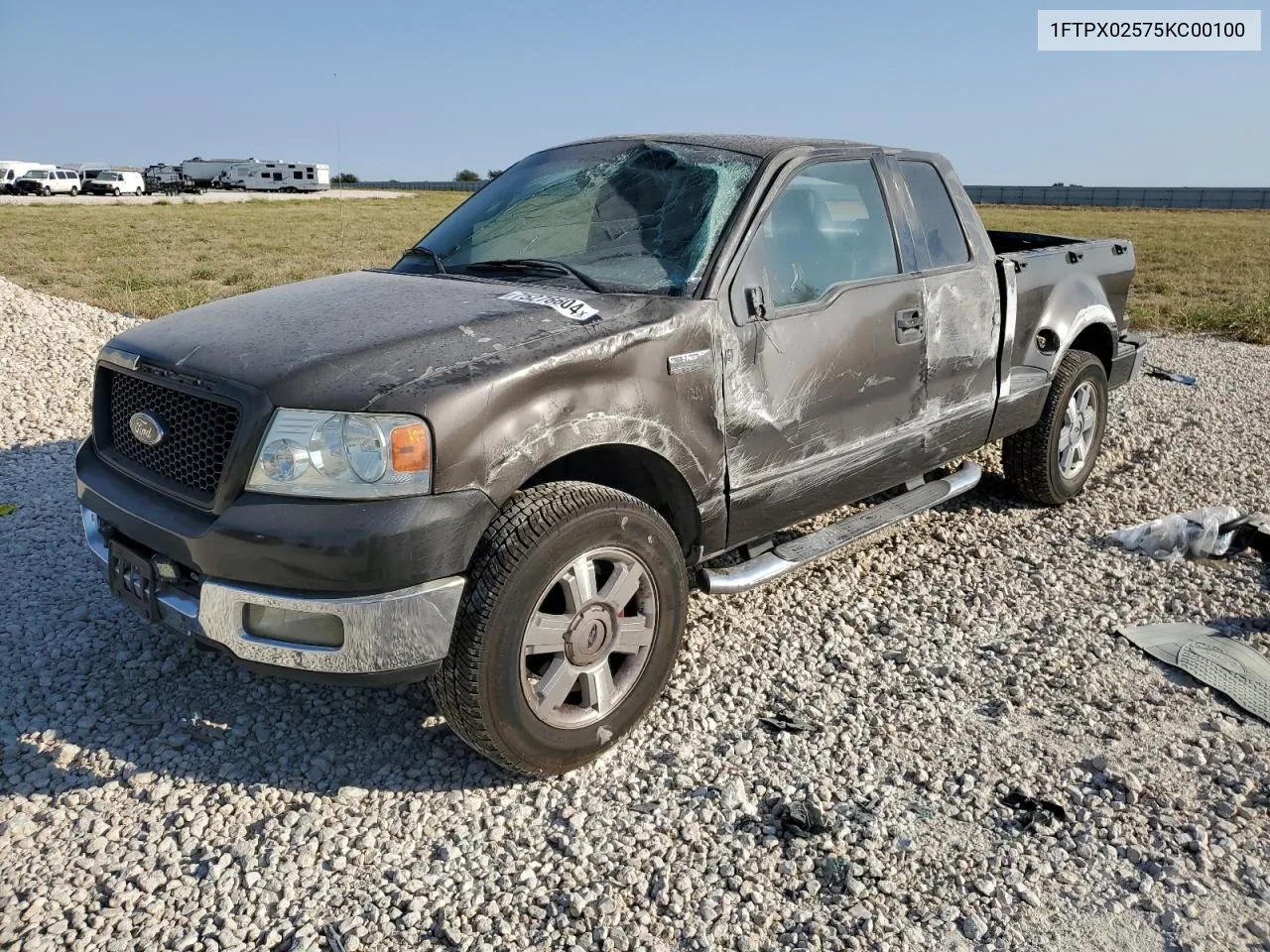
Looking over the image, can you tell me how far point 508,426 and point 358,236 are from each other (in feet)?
83.8

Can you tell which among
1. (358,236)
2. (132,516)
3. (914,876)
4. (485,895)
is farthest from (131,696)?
(358,236)

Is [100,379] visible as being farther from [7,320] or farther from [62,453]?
[7,320]

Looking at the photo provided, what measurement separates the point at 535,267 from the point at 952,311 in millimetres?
1874

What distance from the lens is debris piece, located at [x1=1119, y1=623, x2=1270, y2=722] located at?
3.48 m

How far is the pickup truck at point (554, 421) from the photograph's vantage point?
8.52ft

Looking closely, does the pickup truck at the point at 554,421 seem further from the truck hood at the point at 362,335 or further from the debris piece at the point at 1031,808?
the debris piece at the point at 1031,808

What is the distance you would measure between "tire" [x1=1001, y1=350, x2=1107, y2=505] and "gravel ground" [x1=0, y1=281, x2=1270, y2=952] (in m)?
0.89

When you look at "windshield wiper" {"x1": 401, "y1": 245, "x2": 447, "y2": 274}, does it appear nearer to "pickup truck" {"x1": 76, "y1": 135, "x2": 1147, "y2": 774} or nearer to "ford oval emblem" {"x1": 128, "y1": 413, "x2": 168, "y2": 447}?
"pickup truck" {"x1": 76, "y1": 135, "x2": 1147, "y2": 774}

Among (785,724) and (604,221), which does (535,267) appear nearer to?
(604,221)

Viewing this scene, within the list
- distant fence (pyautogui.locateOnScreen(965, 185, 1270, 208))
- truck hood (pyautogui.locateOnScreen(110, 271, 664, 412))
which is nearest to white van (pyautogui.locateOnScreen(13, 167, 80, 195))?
distant fence (pyautogui.locateOnScreen(965, 185, 1270, 208))

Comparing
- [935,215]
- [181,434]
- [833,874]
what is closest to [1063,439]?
[935,215]

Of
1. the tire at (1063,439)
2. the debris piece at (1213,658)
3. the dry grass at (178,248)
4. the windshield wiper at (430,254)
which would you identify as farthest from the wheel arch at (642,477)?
the dry grass at (178,248)

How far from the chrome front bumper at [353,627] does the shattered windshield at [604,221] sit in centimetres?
134

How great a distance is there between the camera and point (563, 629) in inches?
114
